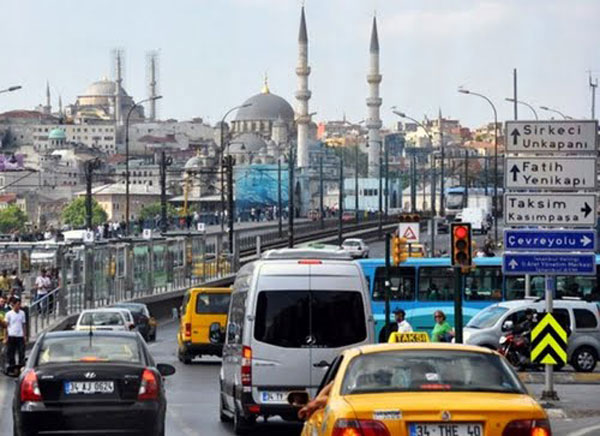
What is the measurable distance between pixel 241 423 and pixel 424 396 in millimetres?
8757

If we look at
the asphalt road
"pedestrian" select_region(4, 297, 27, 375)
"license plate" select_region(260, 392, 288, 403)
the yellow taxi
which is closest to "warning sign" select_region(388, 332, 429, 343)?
the asphalt road

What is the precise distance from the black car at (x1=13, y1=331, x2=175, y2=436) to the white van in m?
3.13

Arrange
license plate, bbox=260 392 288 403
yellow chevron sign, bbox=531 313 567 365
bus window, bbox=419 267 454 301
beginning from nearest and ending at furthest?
license plate, bbox=260 392 288 403 → yellow chevron sign, bbox=531 313 567 365 → bus window, bbox=419 267 454 301

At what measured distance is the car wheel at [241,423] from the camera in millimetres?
19531

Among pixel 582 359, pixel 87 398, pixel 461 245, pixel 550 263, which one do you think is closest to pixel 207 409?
pixel 461 245

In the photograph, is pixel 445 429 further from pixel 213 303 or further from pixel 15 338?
pixel 213 303

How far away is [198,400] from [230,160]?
47802 mm

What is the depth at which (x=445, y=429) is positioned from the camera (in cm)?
1081

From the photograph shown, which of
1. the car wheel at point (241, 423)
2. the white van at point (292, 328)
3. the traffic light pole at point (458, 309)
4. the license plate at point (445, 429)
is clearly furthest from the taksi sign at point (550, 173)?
the license plate at point (445, 429)

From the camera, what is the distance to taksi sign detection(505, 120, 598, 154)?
22.8 metres

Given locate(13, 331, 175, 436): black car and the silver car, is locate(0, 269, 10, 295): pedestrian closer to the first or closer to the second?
the silver car

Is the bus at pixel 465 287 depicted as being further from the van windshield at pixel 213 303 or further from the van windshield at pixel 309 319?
the van windshield at pixel 309 319

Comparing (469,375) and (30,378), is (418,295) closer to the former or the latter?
(30,378)

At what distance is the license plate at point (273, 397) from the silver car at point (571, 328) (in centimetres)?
1317
